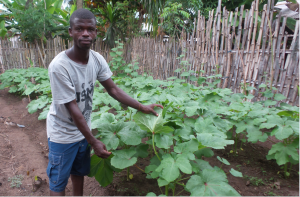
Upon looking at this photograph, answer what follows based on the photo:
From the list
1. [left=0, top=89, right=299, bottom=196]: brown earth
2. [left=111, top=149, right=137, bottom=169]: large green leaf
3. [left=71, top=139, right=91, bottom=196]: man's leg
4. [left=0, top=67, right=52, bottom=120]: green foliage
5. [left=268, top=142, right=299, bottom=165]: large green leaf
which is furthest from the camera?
[left=0, top=67, right=52, bottom=120]: green foliage

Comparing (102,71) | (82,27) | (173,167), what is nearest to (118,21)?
(102,71)

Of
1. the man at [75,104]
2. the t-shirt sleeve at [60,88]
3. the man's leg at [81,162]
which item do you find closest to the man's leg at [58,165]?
the man at [75,104]

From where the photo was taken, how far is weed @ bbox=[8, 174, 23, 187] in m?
2.39

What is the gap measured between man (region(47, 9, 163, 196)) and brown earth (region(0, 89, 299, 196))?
0.54 meters

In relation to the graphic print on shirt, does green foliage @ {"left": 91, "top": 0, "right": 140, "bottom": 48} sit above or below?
above

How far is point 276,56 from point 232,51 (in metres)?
0.87

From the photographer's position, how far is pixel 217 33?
4336mm

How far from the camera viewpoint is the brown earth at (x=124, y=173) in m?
2.15

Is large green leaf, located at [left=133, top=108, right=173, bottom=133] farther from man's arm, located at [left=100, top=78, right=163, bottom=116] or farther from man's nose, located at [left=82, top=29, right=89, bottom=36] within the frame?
man's nose, located at [left=82, top=29, right=89, bottom=36]

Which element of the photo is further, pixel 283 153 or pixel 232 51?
pixel 232 51

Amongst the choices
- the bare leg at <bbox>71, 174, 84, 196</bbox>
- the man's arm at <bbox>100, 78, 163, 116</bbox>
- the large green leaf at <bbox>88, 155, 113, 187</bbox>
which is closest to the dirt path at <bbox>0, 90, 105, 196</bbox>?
the bare leg at <bbox>71, 174, 84, 196</bbox>

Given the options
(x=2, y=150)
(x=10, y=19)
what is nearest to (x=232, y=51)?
(x=2, y=150)

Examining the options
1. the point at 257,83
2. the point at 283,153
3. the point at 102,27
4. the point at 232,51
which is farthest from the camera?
the point at 102,27

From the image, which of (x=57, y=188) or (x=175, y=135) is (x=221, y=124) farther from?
(x=57, y=188)
